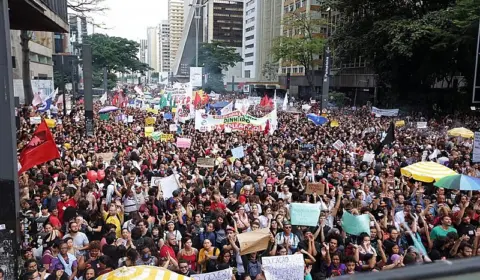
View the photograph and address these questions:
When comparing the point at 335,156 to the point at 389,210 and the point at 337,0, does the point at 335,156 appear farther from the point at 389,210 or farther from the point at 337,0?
the point at 337,0

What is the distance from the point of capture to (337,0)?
1441 inches

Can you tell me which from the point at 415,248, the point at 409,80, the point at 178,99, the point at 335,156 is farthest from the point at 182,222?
the point at 409,80

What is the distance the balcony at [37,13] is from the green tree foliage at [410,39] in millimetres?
21078

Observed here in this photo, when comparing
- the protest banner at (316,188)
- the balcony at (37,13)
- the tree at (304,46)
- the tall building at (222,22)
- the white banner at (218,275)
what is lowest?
the white banner at (218,275)

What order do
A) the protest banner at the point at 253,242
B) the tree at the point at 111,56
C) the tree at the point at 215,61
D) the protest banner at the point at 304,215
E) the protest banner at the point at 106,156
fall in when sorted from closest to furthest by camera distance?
the protest banner at the point at 253,242
the protest banner at the point at 304,215
the protest banner at the point at 106,156
the tree at the point at 111,56
the tree at the point at 215,61

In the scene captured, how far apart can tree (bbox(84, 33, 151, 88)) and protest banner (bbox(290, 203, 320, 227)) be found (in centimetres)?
6190

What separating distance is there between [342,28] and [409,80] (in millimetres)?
6598

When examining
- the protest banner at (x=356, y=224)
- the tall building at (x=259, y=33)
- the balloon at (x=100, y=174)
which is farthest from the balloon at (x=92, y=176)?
the tall building at (x=259, y=33)

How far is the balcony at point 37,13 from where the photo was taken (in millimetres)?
9186

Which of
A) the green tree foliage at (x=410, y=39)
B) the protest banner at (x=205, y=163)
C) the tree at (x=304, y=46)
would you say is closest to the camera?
the protest banner at (x=205, y=163)

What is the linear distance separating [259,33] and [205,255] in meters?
90.2

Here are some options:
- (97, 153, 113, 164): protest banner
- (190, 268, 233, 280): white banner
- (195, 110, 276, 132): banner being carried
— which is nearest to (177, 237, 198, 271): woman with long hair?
(190, 268, 233, 280): white banner

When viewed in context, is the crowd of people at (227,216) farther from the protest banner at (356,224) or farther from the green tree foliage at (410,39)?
the green tree foliage at (410,39)

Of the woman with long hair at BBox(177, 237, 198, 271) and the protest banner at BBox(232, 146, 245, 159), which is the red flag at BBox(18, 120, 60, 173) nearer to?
the woman with long hair at BBox(177, 237, 198, 271)
